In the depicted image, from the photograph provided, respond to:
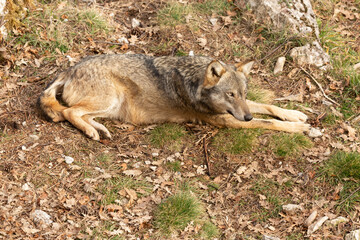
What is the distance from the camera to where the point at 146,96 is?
22.7 ft

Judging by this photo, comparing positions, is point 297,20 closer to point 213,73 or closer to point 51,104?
point 213,73

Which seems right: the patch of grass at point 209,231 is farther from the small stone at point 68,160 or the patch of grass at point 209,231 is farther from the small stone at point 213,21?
the small stone at point 213,21

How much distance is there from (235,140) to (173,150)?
1.02 meters

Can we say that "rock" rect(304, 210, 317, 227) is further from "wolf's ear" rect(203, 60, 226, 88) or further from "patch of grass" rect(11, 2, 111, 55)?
"patch of grass" rect(11, 2, 111, 55)

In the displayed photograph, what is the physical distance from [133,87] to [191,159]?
5.22ft

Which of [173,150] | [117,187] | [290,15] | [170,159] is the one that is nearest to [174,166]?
A: [170,159]

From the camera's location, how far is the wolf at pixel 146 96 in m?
6.48

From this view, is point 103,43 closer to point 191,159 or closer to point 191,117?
point 191,117

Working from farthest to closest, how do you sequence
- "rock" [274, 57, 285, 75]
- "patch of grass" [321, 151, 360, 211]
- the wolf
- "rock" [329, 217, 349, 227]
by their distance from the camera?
1. "rock" [274, 57, 285, 75]
2. the wolf
3. "patch of grass" [321, 151, 360, 211]
4. "rock" [329, 217, 349, 227]

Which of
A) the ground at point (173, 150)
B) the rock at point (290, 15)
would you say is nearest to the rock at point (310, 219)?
the ground at point (173, 150)

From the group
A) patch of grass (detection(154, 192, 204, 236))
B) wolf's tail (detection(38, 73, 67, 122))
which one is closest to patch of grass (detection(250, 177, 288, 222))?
patch of grass (detection(154, 192, 204, 236))

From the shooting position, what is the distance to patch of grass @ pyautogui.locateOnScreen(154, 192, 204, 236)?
5160 mm

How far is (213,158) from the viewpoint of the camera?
252 inches

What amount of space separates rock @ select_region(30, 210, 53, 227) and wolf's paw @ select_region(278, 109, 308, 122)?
4.17 m
